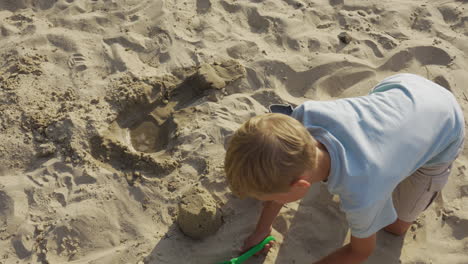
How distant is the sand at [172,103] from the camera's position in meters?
2.21

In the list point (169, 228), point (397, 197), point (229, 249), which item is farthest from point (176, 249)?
point (397, 197)

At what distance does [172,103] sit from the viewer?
2770mm

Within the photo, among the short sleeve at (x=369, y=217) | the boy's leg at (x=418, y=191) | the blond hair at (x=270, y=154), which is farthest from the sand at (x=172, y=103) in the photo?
the blond hair at (x=270, y=154)

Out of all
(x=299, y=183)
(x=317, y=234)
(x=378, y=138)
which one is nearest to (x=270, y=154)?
(x=299, y=183)

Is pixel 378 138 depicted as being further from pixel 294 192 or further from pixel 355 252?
pixel 355 252

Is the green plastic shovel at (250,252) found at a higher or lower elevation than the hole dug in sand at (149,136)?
lower

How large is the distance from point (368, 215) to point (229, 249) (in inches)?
31.6

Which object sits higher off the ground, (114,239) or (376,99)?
(376,99)

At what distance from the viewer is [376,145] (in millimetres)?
1673

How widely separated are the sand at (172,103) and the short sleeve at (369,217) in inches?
20.7

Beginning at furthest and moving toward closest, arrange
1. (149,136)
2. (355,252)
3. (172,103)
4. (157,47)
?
(157,47)
(172,103)
(149,136)
(355,252)

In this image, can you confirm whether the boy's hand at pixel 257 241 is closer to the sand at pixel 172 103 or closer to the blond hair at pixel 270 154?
the sand at pixel 172 103

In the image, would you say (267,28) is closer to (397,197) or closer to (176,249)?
(397,197)

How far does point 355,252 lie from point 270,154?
2.38ft
